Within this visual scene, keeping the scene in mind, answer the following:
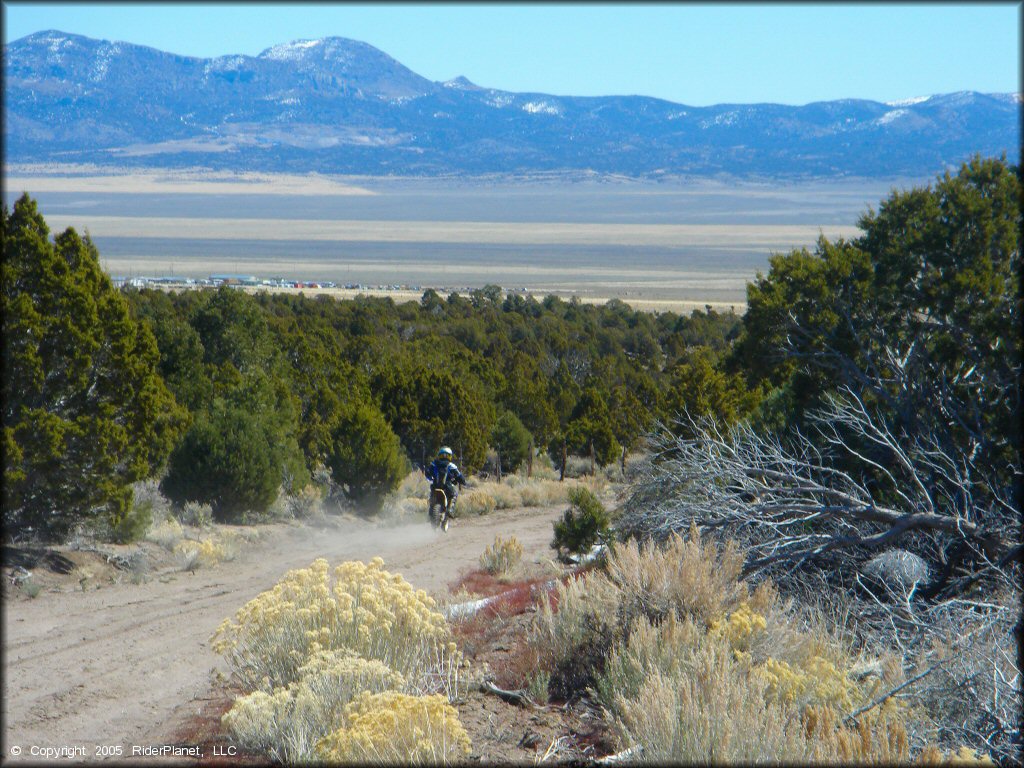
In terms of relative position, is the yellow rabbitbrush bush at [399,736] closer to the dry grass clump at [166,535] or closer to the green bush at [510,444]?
the dry grass clump at [166,535]

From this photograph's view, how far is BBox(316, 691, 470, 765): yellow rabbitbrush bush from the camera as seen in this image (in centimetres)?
554

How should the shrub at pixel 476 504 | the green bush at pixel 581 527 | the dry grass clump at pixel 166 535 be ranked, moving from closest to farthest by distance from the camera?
the dry grass clump at pixel 166 535 < the green bush at pixel 581 527 < the shrub at pixel 476 504

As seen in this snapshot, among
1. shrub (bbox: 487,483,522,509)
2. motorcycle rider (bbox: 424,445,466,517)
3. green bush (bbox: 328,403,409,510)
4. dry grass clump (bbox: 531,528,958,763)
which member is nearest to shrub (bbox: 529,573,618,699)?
dry grass clump (bbox: 531,528,958,763)

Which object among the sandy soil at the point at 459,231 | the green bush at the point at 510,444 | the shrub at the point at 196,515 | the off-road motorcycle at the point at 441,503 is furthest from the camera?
the sandy soil at the point at 459,231

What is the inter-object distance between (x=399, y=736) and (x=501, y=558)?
8.74 meters

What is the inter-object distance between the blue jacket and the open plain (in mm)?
43380

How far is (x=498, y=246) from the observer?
401 feet

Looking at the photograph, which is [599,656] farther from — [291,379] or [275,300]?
[275,300]

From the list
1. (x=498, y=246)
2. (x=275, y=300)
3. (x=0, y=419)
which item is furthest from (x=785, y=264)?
(x=498, y=246)

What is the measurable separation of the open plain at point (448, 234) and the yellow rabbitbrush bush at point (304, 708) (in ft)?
168

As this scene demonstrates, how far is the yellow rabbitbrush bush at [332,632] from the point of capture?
705 centimetres

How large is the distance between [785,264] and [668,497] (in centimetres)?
1078

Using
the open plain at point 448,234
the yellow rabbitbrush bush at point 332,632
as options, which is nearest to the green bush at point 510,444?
the yellow rabbitbrush bush at point 332,632

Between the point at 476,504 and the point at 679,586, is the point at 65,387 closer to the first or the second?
the point at 679,586
